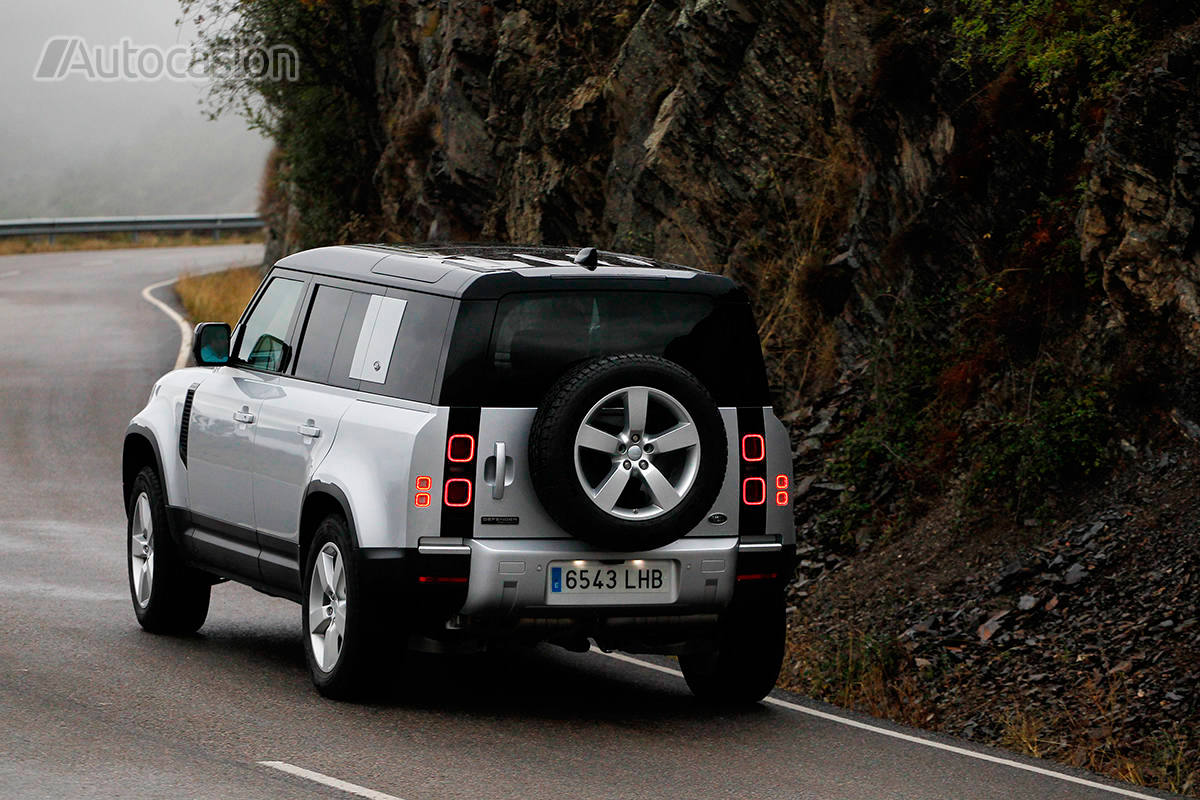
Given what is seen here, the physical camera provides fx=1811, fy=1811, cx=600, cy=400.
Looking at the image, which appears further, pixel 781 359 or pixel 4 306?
pixel 4 306

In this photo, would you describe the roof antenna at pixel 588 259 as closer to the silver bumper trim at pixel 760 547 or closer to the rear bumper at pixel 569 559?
the rear bumper at pixel 569 559

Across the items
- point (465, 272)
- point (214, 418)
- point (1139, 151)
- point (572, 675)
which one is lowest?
point (572, 675)

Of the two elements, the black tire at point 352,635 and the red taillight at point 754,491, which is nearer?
the black tire at point 352,635

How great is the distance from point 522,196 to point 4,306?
16.6m

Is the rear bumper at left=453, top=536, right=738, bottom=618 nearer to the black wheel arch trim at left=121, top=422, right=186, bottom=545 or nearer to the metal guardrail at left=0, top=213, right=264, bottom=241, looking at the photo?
the black wheel arch trim at left=121, top=422, right=186, bottom=545

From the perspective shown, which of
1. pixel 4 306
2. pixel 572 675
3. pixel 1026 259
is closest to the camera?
pixel 572 675

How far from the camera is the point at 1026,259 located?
12414 millimetres

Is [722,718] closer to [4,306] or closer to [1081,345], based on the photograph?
[1081,345]

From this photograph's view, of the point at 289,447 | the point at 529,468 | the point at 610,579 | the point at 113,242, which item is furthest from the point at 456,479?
the point at 113,242

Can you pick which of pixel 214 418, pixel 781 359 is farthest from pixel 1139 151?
pixel 214 418

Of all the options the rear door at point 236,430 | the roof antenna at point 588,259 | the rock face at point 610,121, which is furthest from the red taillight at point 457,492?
the rock face at point 610,121

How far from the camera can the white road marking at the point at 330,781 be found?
22.0 feet

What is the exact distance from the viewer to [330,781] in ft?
22.6

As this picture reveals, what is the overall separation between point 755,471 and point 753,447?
11cm
